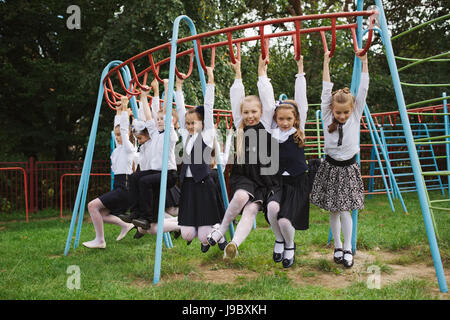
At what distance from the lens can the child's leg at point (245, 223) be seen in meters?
3.25

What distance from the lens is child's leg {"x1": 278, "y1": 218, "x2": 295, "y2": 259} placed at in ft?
10.8

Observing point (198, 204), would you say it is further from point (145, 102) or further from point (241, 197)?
point (145, 102)

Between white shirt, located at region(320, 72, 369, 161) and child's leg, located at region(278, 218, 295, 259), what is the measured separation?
2.79 feet

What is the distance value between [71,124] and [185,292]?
1070 centimetres

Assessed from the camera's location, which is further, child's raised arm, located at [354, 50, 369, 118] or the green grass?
child's raised arm, located at [354, 50, 369, 118]

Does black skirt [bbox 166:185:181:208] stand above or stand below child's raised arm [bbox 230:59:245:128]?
below

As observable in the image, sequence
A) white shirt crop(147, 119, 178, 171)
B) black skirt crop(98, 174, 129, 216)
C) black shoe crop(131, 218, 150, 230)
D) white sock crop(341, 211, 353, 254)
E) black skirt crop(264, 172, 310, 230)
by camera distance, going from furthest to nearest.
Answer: black skirt crop(98, 174, 129, 216) < white shirt crop(147, 119, 178, 171) < black shoe crop(131, 218, 150, 230) < white sock crop(341, 211, 353, 254) < black skirt crop(264, 172, 310, 230)

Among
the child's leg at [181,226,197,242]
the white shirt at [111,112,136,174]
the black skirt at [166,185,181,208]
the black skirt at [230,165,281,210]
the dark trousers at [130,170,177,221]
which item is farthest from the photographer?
the white shirt at [111,112,136,174]

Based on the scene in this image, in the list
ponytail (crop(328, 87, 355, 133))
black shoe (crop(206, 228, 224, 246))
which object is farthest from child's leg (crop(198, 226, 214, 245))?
ponytail (crop(328, 87, 355, 133))

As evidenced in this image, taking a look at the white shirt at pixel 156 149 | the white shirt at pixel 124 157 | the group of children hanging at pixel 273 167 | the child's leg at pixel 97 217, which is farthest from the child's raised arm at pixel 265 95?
the child's leg at pixel 97 217

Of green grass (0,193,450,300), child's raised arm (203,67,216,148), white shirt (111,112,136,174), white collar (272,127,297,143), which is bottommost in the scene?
green grass (0,193,450,300)

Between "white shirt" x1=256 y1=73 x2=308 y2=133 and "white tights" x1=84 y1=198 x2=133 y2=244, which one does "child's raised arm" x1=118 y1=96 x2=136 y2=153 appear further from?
"white shirt" x1=256 y1=73 x2=308 y2=133

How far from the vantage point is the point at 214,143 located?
13.2 ft
